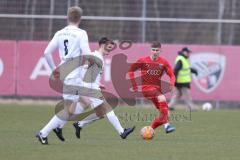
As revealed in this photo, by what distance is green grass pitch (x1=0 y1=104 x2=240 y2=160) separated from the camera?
448 inches

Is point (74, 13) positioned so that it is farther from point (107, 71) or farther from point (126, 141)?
point (107, 71)

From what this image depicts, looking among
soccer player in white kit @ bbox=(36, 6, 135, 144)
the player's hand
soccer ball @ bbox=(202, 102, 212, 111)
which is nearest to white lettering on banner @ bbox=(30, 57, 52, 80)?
soccer ball @ bbox=(202, 102, 212, 111)

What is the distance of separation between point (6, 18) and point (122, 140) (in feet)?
44.3

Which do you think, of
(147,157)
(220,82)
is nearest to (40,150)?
(147,157)

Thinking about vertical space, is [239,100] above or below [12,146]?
below

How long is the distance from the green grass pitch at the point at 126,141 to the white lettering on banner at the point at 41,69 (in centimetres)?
372

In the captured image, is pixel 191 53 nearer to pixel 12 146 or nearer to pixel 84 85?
pixel 84 85

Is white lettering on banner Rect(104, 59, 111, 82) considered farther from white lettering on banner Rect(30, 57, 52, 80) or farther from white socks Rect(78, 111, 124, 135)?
white socks Rect(78, 111, 124, 135)

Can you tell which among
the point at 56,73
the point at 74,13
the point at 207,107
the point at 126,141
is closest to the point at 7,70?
the point at 207,107

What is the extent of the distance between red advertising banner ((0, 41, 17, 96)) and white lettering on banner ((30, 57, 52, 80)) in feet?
1.99

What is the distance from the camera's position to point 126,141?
1376 centimetres

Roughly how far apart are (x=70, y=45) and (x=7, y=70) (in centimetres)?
1257

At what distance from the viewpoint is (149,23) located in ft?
86.5

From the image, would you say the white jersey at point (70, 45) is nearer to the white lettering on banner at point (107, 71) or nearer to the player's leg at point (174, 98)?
the player's leg at point (174, 98)
